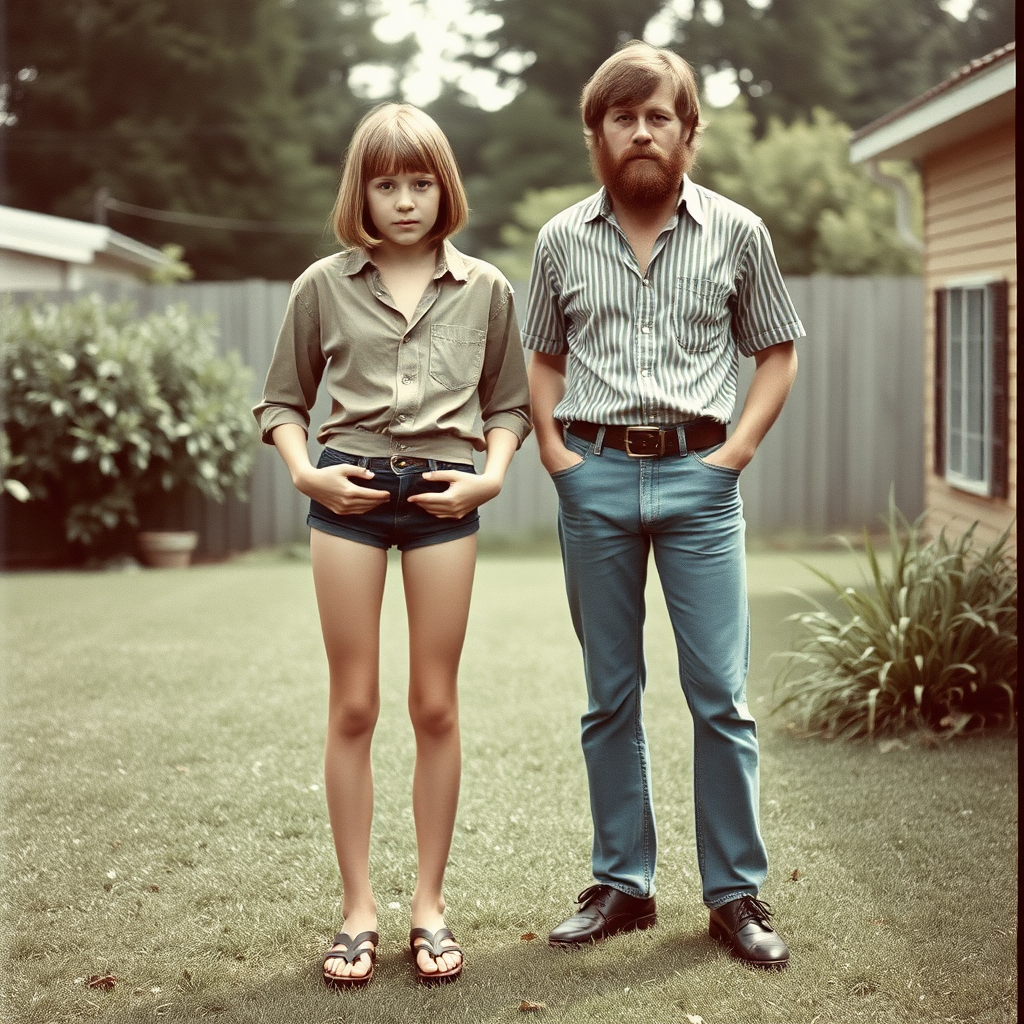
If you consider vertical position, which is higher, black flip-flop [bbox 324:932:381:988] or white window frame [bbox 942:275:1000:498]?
white window frame [bbox 942:275:1000:498]

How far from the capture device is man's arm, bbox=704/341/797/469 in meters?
3.08

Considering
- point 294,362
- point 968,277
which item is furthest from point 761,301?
point 968,277

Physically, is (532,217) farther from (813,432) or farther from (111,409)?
(111,409)

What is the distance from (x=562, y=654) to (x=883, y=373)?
18.3 ft

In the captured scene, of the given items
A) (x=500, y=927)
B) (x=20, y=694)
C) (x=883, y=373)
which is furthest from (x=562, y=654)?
(x=883, y=373)

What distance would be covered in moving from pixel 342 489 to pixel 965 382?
6.63 m

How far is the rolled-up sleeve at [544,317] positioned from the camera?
10.6 feet

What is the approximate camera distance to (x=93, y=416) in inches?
395

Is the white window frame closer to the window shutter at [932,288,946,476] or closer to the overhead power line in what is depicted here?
the window shutter at [932,288,946,476]

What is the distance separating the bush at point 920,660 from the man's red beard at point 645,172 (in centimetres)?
262

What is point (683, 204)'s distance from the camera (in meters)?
3.07

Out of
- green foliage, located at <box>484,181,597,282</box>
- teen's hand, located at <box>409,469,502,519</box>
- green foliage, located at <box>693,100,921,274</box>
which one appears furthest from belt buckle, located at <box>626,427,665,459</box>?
green foliage, located at <box>484,181,597,282</box>

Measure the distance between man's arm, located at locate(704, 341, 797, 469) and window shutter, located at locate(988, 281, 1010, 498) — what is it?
15.7 feet

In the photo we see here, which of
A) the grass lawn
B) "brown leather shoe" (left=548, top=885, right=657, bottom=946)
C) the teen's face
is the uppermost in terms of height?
the teen's face
